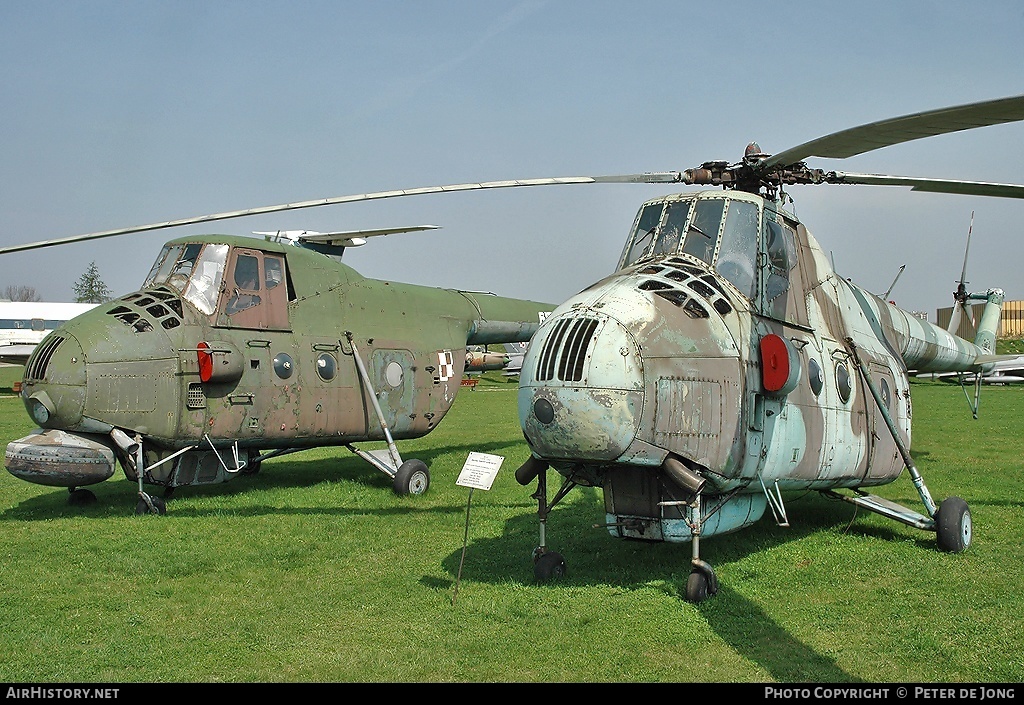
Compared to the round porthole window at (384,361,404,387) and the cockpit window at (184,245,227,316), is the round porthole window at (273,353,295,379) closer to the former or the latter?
the cockpit window at (184,245,227,316)

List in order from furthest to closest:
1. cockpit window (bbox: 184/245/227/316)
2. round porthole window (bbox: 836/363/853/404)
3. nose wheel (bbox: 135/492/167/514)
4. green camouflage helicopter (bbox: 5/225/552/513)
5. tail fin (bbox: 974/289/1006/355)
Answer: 1. tail fin (bbox: 974/289/1006/355)
2. cockpit window (bbox: 184/245/227/316)
3. nose wheel (bbox: 135/492/167/514)
4. green camouflage helicopter (bbox: 5/225/552/513)
5. round porthole window (bbox: 836/363/853/404)

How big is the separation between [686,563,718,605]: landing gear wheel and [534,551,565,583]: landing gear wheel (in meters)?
1.20

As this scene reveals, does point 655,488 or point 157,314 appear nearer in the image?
point 655,488

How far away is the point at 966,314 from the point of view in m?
17.6

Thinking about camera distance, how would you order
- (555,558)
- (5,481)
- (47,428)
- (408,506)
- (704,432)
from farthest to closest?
(5,481) < (408,506) < (47,428) < (555,558) < (704,432)

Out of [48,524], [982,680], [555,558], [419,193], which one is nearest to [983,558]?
[982,680]

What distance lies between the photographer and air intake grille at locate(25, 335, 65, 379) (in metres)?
10.6

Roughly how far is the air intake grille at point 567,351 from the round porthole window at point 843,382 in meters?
3.48

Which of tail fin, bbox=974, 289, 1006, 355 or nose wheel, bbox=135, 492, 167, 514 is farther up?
tail fin, bbox=974, 289, 1006, 355

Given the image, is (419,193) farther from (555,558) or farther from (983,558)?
(983,558)

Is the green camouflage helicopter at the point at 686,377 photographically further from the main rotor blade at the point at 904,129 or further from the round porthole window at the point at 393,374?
the round porthole window at the point at 393,374

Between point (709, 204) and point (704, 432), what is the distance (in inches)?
93.8

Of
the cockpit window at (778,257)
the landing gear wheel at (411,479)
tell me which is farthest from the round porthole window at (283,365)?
the cockpit window at (778,257)

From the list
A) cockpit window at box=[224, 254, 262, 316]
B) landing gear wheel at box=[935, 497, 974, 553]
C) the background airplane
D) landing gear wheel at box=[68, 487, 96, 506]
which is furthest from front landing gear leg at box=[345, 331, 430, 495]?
the background airplane
